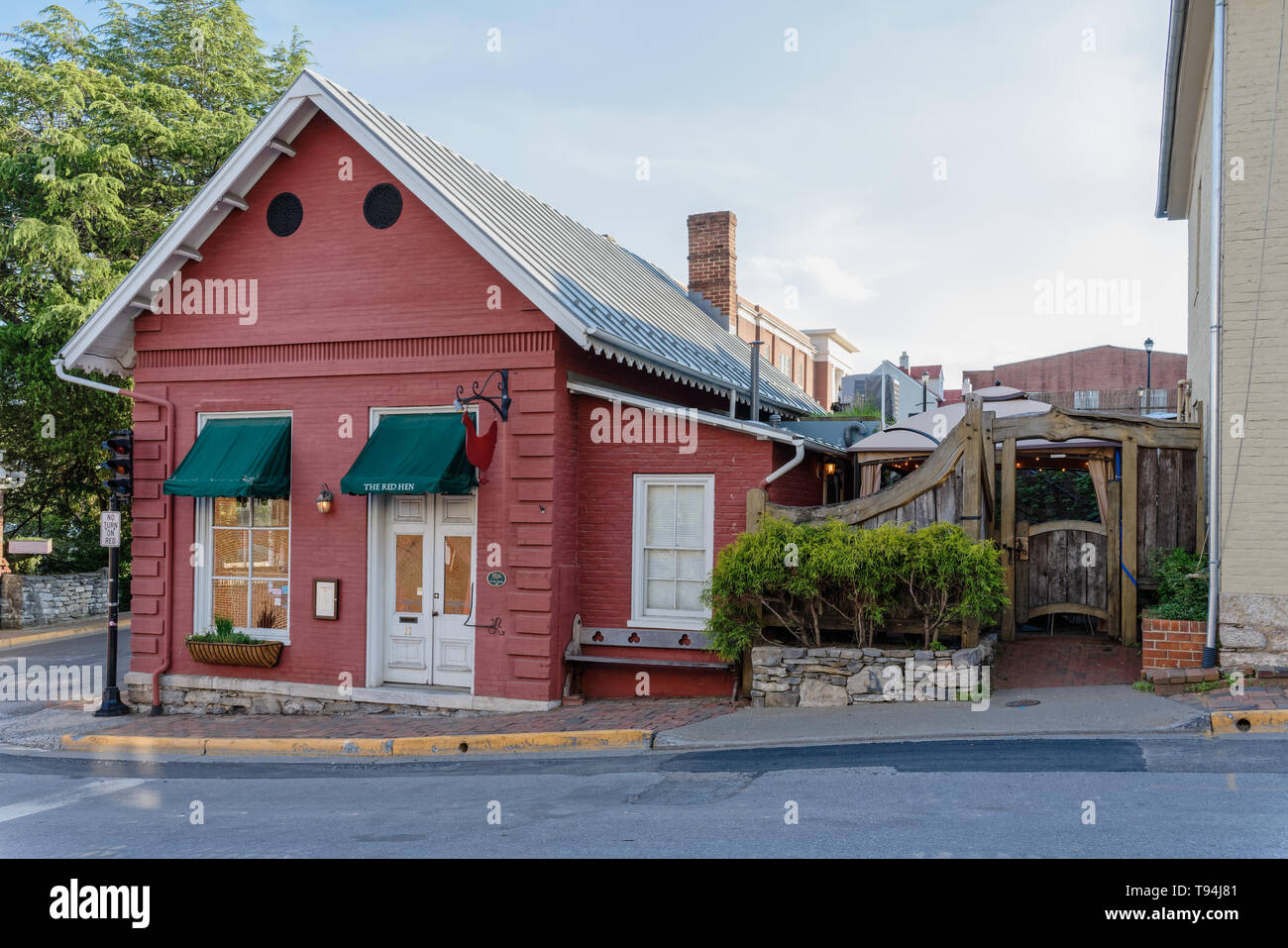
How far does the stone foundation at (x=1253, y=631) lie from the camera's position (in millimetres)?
10391

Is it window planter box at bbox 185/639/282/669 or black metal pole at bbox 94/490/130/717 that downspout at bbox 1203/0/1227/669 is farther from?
black metal pole at bbox 94/490/130/717

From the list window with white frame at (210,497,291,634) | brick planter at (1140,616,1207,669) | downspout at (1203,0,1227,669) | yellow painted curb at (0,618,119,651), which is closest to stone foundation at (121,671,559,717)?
window with white frame at (210,497,291,634)

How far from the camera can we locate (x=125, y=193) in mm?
27359

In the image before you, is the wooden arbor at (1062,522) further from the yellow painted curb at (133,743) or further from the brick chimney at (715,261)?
the brick chimney at (715,261)

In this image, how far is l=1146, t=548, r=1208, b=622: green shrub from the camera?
10.9 metres

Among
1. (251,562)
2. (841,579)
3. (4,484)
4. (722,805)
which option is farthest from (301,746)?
(4,484)

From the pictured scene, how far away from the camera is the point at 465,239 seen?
12555 mm

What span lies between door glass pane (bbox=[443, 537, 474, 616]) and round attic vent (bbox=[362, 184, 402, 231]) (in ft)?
13.1

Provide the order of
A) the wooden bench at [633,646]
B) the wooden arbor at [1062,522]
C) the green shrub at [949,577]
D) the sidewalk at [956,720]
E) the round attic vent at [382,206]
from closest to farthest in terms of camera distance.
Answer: the sidewalk at [956,720], the green shrub at [949,577], the wooden arbor at [1062,522], the wooden bench at [633,646], the round attic vent at [382,206]

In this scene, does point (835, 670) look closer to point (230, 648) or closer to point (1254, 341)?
point (1254, 341)

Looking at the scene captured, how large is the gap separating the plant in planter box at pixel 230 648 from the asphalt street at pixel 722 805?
3082 millimetres

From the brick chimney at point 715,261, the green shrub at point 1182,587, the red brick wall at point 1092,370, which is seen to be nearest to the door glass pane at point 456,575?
the green shrub at point 1182,587

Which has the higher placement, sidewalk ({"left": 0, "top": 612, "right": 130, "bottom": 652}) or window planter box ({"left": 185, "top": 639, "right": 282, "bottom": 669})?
window planter box ({"left": 185, "top": 639, "right": 282, "bottom": 669})

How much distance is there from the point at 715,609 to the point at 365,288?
19.3ft
